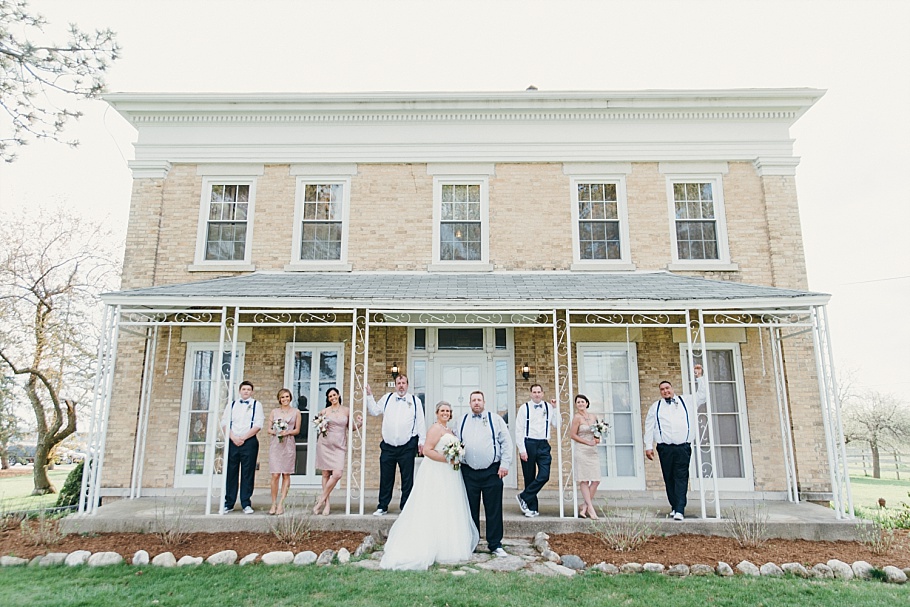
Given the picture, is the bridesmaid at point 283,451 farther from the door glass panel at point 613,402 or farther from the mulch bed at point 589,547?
the door glass panel at point 613,402

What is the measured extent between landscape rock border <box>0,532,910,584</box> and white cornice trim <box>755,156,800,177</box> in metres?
7.55

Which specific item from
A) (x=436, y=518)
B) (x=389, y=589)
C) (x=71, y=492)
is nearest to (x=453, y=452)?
(x=436, y=518)

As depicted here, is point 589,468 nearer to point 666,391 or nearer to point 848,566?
point 666,391

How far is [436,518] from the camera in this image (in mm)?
6555

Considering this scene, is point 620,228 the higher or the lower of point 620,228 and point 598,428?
the higher

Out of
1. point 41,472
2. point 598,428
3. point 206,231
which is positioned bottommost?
point 41,472

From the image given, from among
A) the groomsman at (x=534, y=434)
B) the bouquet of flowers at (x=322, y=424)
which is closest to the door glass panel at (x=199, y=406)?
the bouquet of flowers at (x=322, y=424)

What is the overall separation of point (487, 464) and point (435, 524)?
945 millimetres

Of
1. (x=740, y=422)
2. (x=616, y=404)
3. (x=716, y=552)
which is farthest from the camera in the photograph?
(x=616, y=404)

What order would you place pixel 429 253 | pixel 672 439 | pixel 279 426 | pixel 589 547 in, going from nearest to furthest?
pixel 589 547
pixel 672 439
pixel 279 426
pixel 429 253

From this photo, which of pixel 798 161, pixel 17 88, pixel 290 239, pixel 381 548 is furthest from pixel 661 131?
pixel 17 88

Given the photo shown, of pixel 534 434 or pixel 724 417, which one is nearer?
pixel 534 434

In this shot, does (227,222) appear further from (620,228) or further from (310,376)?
(620,228)

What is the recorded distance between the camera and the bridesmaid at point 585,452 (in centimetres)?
815
